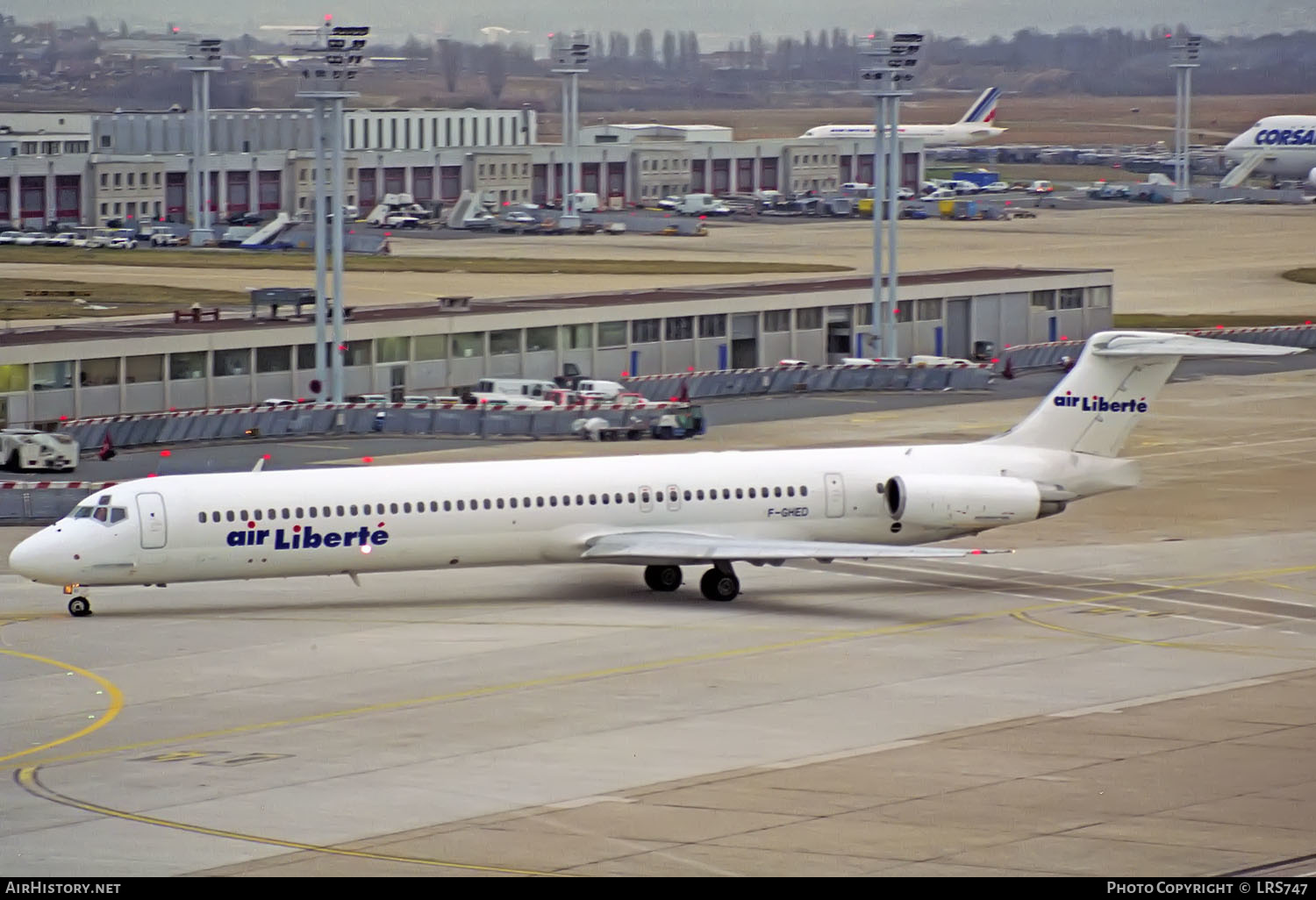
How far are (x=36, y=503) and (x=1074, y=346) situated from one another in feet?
175

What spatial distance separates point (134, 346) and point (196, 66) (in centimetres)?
9091

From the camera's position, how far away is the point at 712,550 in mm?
41188

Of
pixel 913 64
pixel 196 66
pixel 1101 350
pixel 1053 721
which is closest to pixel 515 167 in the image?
pixel 196 66

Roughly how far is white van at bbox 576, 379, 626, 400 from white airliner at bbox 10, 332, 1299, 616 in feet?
105

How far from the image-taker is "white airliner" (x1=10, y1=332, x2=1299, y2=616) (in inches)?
1576

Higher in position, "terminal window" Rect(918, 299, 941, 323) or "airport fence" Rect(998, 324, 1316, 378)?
"terminal window" Rect(918, 299, 941, 323)

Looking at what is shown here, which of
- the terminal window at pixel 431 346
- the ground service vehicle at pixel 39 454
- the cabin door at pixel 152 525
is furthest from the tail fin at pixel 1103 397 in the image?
the terminal window at pixel 431 346

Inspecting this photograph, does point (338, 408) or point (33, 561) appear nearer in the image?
point (33, 561)

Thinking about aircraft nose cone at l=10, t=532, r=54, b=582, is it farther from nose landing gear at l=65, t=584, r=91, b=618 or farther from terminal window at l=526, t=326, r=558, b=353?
terminal window at l=526, t=326, r=558, b=353

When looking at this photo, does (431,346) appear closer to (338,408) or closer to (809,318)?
(338,408)

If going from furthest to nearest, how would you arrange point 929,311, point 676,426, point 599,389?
1. point 929,311
2. point 599,389
3. point 676,426

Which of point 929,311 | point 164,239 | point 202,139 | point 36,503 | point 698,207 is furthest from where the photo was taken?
point 698,207

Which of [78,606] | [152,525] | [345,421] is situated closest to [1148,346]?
[152,525]

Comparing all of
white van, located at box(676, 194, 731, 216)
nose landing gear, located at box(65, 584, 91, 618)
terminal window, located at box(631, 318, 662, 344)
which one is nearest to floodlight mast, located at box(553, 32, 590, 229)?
white van, located at box(676, 194, 731, 216)
